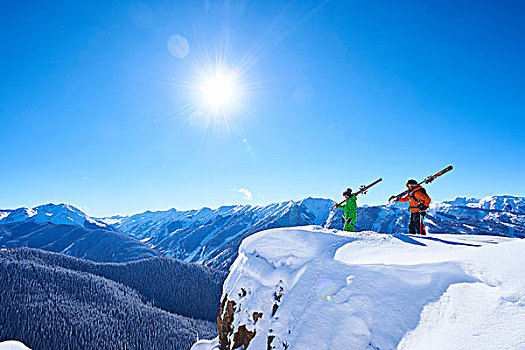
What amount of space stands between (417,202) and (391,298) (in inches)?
352

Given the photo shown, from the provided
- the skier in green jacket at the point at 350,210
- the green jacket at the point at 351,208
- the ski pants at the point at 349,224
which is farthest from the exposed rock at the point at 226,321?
the green jacket at the point at 351,208

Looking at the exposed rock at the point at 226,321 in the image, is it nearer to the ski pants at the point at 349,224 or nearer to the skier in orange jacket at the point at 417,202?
the ski pants at the point at 349,224

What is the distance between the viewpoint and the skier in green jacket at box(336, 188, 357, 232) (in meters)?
14.8

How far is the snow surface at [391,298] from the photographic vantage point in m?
3.88

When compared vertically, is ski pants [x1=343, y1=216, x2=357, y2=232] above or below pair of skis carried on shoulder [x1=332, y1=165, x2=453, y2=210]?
below

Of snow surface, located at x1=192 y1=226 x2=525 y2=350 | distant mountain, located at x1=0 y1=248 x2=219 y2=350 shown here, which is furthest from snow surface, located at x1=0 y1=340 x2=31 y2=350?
distant mountain, located at x1=0 y1=248 x2=219 y2=350

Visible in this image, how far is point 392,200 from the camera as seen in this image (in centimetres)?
1468

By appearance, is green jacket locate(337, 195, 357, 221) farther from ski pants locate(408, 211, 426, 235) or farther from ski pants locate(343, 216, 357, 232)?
ski pants locate(408, 211, 426, 235)

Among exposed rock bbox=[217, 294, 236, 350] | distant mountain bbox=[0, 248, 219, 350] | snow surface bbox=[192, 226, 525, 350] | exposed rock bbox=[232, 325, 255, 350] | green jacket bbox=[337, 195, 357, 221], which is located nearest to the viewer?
snow surface bbox=[192, 226, 525, 350]

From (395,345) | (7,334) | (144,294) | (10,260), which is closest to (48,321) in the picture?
(7,334)

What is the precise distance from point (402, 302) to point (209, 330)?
470 feet

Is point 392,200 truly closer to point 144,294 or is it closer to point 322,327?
point 322,327

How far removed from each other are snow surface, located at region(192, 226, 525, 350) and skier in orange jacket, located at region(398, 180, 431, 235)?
14.7ft

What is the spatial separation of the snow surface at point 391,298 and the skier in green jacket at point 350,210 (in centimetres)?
597
